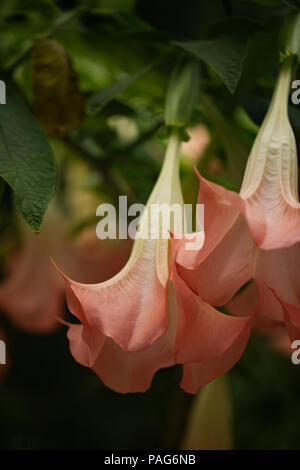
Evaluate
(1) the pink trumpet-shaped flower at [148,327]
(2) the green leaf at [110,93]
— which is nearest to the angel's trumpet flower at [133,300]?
(1) the pink trumpet-shaped flower at [148,327]

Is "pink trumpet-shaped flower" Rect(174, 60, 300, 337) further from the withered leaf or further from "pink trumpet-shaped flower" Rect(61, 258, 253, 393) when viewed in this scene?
the withered leaf

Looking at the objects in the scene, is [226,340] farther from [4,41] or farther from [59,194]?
[59,194]

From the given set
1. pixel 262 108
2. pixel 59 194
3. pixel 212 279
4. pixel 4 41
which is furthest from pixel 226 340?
pixel 59 194

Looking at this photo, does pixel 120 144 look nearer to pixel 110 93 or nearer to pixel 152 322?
pixel 110 93

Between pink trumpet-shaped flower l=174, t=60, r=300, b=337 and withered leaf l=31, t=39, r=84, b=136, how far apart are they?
15cm

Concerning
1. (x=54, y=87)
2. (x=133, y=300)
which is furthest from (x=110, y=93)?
(x=133, y=300)

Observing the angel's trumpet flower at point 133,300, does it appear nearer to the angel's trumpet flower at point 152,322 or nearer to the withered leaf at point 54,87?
the angel's trumpet flower at point 152,322

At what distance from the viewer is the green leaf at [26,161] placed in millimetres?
323

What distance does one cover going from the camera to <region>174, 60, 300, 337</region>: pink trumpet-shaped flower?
0.29 metres

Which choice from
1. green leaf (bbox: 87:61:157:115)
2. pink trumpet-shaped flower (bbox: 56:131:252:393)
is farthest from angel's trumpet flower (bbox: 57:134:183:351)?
green leaf (bbox: 87:61:157:115)

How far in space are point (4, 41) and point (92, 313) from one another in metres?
0.32

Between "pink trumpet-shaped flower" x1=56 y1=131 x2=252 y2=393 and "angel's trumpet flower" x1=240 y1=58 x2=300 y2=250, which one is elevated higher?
"angel's trumpet flower" x1=240 y1=58 x2=300 y2=250

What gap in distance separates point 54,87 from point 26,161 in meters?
0.10

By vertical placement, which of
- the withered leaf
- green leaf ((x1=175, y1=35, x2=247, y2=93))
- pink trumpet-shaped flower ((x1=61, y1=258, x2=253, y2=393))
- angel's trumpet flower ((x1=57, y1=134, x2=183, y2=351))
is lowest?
pink trumpet-shaped flower ((x1=61, y1=258, x2=253, y2=393))
